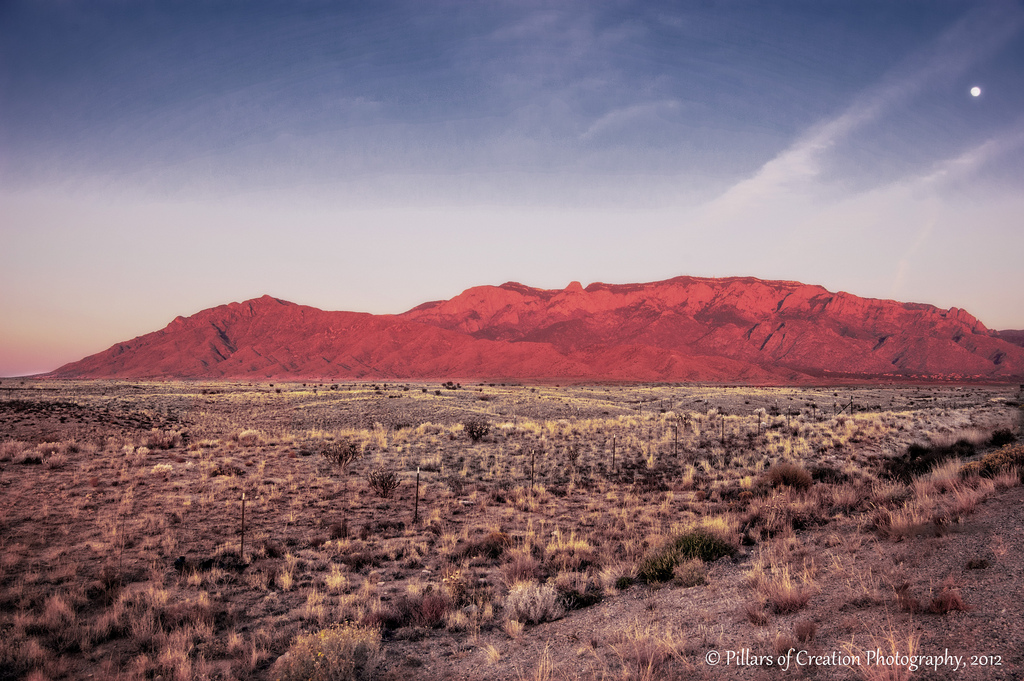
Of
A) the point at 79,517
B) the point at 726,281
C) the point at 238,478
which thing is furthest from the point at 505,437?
the point at 726,281

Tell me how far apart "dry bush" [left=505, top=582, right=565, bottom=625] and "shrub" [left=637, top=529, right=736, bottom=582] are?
66.3 inches

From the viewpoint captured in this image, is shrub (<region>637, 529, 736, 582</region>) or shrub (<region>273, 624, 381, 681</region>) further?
shrub (<region>637, 529, 736, 582</region>)

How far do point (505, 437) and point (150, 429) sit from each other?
18.4m

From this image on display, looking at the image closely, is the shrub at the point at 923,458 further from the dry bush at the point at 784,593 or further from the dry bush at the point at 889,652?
the dry bush at the point at 889,652

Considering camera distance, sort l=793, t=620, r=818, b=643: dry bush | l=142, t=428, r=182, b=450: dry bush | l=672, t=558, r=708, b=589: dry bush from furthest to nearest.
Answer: l=142, t=428, r=182, b=450: dry bush → l=672, t=558, r=708, b=589: dry bush → l=793, t=620, r=818, b=643: dry bush

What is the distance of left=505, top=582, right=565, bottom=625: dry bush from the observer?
674cm

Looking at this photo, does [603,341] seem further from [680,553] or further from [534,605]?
[534,605]

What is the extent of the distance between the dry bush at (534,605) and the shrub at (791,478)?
842 cm

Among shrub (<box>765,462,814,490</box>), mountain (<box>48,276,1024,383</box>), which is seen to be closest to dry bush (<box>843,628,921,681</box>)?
shrub (<box>765,462,814,490</box>)

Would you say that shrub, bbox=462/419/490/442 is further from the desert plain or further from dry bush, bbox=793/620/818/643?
dry bush, bbox=793/620/818/643

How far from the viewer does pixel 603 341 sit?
15138cm

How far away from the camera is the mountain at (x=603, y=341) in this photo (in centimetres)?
12575

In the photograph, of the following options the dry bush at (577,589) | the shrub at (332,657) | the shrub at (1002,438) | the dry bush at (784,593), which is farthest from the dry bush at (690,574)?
the shrub at (1002,438)

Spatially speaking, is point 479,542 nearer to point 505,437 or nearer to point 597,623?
point 597,623
